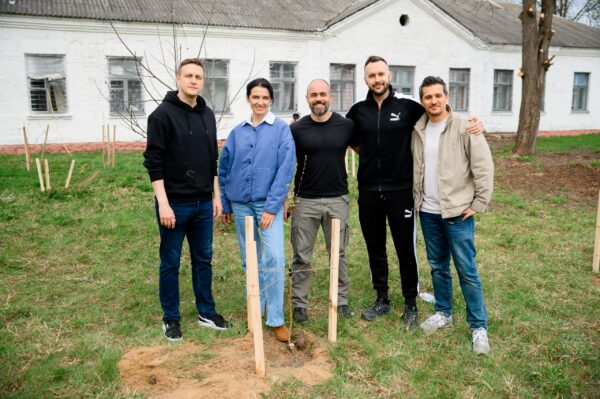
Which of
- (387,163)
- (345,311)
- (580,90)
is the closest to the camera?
(387,163)

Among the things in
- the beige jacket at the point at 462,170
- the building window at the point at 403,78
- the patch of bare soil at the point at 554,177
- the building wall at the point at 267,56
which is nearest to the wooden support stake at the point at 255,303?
the beige jacket at the point at 462,170

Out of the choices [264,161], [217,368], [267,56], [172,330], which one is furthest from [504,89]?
[217,368]

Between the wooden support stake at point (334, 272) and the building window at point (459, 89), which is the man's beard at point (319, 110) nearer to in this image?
the wooden support stake at point (334, 272)

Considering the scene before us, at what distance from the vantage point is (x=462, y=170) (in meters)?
3.85

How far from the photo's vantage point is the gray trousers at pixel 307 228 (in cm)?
429

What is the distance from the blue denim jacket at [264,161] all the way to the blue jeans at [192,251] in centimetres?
36

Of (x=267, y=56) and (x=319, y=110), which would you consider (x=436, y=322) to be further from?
(x=267, y=56)

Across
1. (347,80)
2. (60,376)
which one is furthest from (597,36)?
(60,376)

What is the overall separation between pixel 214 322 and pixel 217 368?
2.44 ft

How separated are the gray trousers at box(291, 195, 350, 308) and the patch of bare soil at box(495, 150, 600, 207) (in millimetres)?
6412

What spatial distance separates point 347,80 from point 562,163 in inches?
350

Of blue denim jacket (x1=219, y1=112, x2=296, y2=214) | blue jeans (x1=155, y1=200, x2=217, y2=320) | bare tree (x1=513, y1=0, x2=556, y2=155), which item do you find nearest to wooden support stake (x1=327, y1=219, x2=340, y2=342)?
blue denim jacket (x1=219, y1=112, x2=296, y2=214)

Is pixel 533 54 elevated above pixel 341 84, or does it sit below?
above

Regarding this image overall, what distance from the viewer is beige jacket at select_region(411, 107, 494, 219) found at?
3777 mm
